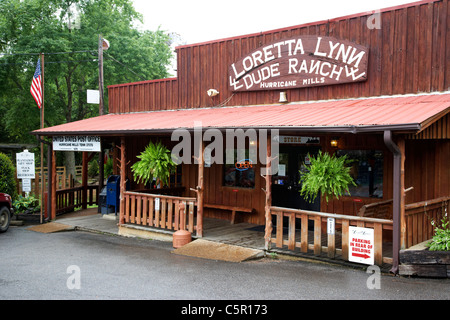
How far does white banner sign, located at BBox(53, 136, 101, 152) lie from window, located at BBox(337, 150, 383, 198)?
7.16 m

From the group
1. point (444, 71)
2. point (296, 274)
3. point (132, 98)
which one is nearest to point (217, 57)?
point (132, 98)

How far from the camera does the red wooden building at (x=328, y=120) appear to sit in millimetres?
8031

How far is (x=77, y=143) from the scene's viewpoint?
1316 cm

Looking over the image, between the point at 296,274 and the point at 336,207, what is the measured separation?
3.42m

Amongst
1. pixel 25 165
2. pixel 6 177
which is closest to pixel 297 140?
pixel 25 165

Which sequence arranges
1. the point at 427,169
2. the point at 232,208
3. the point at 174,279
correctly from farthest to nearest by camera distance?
the point at 232,208 < the point at 427,169 < the point at 174,279

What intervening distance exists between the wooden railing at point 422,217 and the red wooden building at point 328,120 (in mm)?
21

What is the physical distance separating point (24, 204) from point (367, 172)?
11147 millimetres

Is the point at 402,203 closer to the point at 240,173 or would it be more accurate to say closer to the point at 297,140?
the point at 297,140

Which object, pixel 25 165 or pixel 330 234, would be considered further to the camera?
pixel 25 165

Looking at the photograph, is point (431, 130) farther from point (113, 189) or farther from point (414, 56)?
point (113, 189)

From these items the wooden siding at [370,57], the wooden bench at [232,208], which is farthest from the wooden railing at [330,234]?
the wooden siding at [370,57]

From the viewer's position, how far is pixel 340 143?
10477 mm

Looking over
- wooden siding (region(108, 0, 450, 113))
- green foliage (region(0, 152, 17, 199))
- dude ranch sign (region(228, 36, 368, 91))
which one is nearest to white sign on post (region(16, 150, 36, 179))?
green foliage (region(0, 152, 17, 199))
